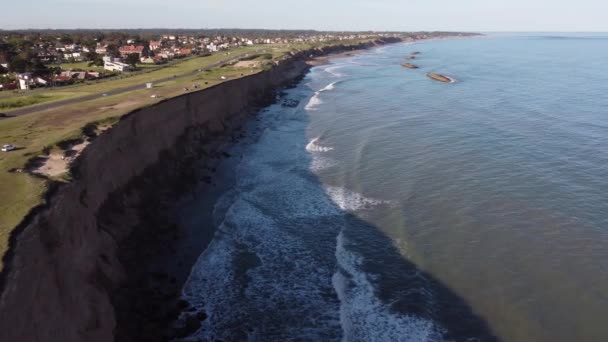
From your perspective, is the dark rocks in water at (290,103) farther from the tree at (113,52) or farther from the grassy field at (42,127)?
the tree at (113,52)

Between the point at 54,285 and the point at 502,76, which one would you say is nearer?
the point at 54,285

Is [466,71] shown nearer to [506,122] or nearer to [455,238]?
[506,122]

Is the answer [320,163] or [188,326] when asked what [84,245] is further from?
[320,163]

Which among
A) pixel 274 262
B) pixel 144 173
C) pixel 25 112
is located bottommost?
pixel 274 262

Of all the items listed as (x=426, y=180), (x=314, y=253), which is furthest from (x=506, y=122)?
(x=314, y=253)

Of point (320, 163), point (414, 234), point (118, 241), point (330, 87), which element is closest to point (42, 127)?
point (118, 241)

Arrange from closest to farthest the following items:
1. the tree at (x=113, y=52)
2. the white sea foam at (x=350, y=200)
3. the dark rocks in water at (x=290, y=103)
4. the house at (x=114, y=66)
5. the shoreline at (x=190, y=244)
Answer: the shoreline at (x=190, y=244), the white sea foam at (x=350, y=200), the dark rocks in water at (x=290, y=103), the house at (x=114, y=66), the tree at (x=113, y=52)

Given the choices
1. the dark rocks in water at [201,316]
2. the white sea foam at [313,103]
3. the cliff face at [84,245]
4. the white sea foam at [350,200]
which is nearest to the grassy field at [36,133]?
the cliff face at [84,245]
